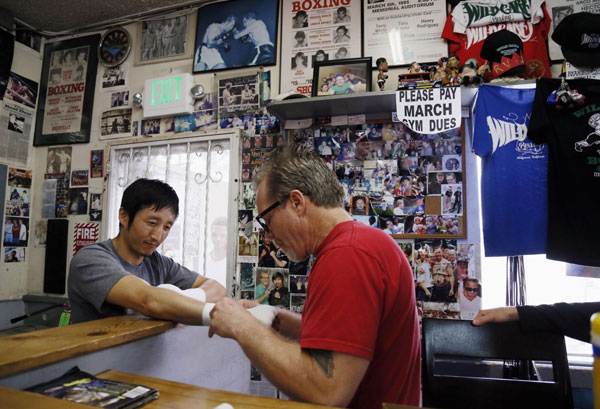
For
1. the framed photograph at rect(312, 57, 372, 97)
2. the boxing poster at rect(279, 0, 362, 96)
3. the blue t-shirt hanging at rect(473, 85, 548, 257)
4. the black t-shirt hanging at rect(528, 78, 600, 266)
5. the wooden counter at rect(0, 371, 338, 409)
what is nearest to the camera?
the wooden counter at rect(0, 371, 338, 409)

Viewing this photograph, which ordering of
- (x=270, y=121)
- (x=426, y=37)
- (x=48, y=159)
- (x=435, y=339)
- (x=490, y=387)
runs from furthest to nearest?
(x=48, y=159)
(x=270, y=121)
(x=426, y=37)
(x=435, y=339)
(x=490, y=387)

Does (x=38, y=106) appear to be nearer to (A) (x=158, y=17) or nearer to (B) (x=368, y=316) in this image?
(A) (x=158, y=17)

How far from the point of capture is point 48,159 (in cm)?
346

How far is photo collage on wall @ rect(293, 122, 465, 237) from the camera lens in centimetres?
244

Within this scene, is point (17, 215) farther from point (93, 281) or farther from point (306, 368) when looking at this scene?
point (306, 368)

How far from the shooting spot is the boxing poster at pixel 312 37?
2.75 metres

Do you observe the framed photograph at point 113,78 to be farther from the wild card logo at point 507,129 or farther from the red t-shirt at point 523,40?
the wild card logo at point 507,129

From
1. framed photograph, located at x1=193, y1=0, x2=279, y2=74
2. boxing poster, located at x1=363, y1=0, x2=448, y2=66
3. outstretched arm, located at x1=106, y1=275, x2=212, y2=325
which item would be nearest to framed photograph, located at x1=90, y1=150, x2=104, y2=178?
framed photograph, located at x1=193, y1=0, x2=279, y2=74

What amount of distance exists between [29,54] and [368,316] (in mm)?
4095

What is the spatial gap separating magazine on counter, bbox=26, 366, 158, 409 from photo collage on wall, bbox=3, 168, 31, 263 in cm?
308

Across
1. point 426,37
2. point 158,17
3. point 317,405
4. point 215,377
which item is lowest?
point 215,377

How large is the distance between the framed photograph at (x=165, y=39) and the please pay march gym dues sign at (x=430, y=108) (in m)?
1.89

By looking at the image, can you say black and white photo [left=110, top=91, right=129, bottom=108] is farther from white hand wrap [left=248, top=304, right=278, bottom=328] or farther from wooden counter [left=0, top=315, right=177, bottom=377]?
white hand wrap [left=248, top=304, right=278, bottom=328]

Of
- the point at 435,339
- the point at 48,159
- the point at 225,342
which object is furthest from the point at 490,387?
the point at 48,159
